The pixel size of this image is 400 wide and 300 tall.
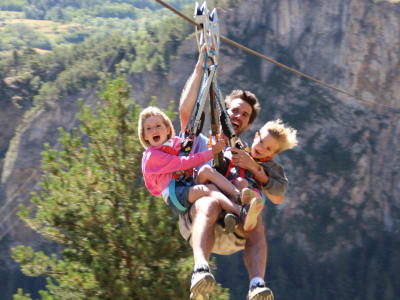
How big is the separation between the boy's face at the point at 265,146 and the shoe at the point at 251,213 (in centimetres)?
45

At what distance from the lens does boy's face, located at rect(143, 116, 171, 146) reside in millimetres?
4117

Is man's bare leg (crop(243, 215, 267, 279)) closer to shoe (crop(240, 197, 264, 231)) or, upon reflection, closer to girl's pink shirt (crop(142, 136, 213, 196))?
shoe (crop(240, 197, 264, 231))

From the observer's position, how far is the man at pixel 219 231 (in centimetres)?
362

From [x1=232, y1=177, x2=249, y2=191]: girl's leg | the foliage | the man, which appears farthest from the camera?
the foliage

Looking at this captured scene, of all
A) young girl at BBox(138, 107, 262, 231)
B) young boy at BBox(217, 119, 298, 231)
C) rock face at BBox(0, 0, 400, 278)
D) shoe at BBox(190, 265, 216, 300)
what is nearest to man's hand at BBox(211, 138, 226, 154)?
young girl at BBox(138, 107, 262, 231)

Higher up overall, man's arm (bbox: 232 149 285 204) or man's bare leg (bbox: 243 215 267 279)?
man's arm (bbox: 232 149 285 204)

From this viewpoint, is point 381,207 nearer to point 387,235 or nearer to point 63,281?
point 387,235

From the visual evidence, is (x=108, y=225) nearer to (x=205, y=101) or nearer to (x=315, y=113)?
(x=205, y=101)

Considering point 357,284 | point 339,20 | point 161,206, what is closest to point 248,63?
point 339,20

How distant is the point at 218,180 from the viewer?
3986 millimetres

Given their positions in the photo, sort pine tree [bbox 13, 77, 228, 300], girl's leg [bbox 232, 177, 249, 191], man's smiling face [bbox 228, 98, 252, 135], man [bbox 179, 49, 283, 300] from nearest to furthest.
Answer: man [bbox 179, 49, 283, 300] < girl's leg [bbox 232, 177, 249, 191] < man's smiling face [bbox 228, 98, 252, 135] < pine tree [bbox 13, 77, 228, 300]

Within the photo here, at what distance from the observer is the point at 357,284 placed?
4991 cm

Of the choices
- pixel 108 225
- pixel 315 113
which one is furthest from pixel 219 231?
pixel 315 113

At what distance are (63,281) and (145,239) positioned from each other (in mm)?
1290
